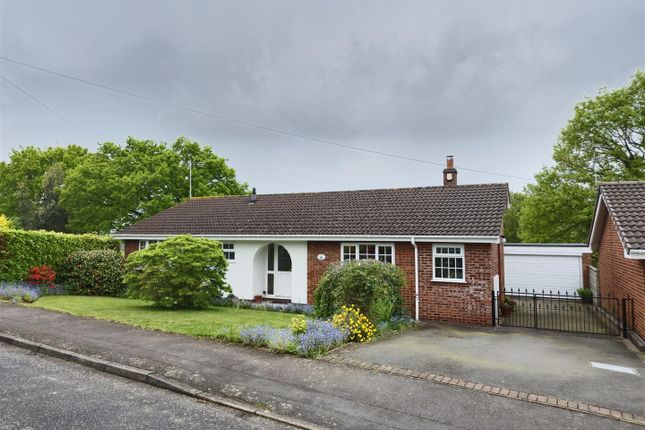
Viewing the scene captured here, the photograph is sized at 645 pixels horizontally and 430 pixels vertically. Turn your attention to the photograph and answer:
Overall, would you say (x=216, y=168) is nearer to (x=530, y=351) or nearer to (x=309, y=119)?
(x=309, y=119)

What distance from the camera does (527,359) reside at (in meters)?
8.62

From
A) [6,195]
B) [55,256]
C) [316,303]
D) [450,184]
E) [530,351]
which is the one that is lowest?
[530,351]

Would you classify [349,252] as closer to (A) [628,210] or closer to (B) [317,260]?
(B) [317,260]

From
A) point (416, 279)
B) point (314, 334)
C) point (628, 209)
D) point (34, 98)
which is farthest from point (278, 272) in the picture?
point (628, 209)

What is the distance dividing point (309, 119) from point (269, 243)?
9734mm

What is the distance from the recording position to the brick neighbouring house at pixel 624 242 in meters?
9.70

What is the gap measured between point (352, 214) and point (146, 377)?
11676 mm

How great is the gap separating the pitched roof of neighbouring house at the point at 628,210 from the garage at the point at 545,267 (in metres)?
9.86

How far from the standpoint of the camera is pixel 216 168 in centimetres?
3844

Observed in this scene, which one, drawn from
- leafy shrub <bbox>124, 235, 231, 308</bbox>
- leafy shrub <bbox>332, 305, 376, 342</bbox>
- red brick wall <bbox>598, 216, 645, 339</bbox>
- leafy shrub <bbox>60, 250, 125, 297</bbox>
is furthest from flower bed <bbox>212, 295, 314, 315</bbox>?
red brick wall <bbox>598, 216, 645, 339</bbox>

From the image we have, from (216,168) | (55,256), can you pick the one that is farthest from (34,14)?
(216,168)

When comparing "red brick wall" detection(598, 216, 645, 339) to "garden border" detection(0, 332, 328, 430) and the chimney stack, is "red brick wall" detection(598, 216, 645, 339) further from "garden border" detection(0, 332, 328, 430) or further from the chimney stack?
"garden border" detection(0, 332, 328, 430)

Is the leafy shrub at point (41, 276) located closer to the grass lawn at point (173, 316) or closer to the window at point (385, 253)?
the grass lawn at point (173, 316)

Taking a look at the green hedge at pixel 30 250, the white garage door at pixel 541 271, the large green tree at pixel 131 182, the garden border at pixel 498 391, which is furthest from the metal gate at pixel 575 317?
the large green tree at pixel 131 182
